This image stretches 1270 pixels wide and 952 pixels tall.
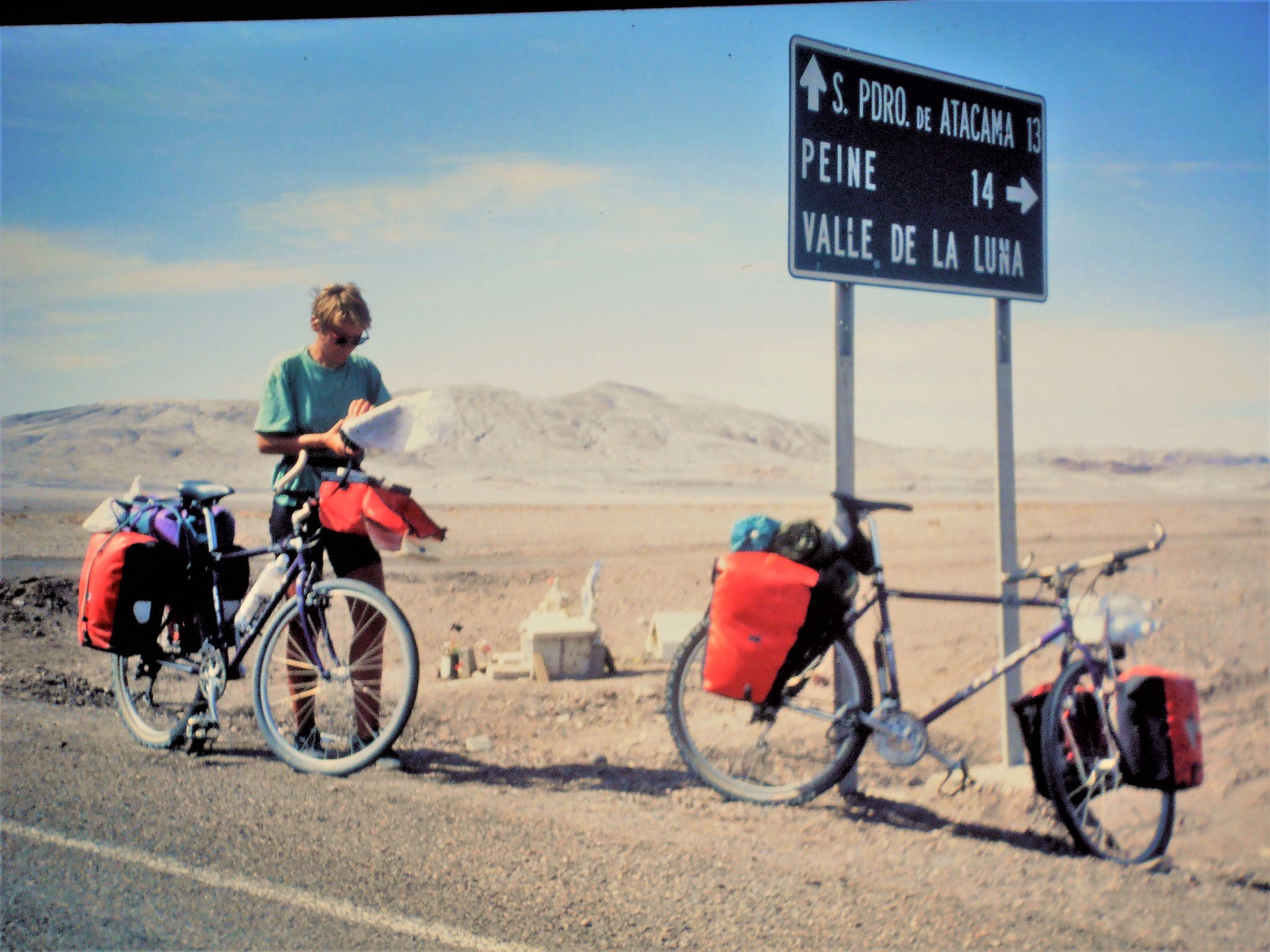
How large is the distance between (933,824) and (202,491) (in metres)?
3.14

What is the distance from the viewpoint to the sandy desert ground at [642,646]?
144 inches

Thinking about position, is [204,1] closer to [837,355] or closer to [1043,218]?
[837,355]

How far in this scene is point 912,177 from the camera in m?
3.46

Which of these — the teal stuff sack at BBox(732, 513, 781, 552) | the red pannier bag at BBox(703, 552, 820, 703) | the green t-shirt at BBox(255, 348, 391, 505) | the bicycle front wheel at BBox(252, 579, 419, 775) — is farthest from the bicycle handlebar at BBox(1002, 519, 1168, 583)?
the green t-shirt at BBox(255, 348, 391, 505)

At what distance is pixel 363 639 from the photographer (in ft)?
10.7

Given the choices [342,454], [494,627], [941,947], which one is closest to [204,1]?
[342,454]

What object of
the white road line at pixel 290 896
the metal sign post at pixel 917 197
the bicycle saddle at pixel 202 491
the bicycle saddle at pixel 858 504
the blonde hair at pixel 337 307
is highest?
the metal sign post at pixel 917 197

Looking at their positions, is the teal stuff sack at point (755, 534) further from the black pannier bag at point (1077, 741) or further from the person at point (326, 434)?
the person at point (326, 434)

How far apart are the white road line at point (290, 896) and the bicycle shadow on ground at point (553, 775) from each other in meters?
0.82

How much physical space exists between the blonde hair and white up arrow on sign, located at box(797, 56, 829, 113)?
1.96 metres

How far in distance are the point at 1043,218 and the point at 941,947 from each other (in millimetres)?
2870

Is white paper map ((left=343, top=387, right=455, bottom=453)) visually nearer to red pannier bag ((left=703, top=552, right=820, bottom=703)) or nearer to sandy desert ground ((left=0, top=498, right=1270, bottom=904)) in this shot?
sandy desert ground ((left=0, top=498, right=1270, bottom=904))

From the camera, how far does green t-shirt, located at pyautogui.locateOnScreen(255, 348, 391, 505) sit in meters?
3.39

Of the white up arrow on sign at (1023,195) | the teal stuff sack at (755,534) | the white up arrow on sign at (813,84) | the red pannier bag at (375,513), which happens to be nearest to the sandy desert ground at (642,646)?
the red pannier bag at (375,513)
